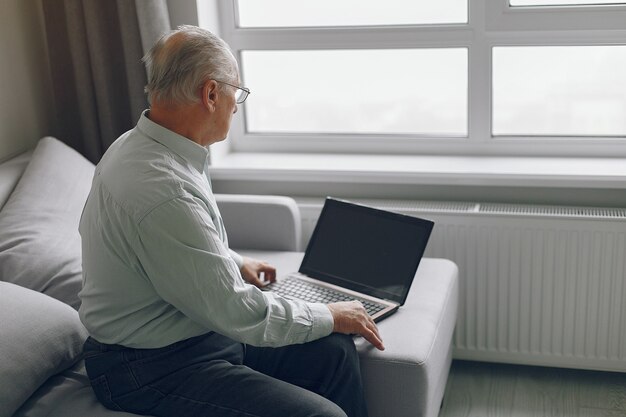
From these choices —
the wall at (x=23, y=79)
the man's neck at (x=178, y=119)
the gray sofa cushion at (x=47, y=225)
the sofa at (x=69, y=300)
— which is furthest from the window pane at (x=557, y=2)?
the wall at (x=23, y=79)

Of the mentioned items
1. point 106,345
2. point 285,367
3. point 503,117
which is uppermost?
point 503,117

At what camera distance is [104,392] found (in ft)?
6.63

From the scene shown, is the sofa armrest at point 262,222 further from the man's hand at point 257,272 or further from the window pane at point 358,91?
the window pane at point 358,91

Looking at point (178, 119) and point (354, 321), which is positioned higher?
point (178, 119)

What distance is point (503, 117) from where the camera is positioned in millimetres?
3104

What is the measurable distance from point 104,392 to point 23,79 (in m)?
1.43

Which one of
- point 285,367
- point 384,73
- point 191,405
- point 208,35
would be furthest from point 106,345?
point 384,73

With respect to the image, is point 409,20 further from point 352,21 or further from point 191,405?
point 191,405

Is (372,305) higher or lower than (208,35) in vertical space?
lower

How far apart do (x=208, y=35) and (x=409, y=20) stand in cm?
126

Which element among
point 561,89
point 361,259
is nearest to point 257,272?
point 361,259

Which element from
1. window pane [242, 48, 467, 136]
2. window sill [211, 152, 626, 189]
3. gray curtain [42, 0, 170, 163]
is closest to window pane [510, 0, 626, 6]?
window pane [242, 48, 467, 136]

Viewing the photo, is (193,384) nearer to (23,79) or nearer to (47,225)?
(47,225)

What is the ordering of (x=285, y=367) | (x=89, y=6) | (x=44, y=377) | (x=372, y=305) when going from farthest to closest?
(x=89, y=6) < (x=372, y=305) < (x=285, y=367) < (x=44, y=377)
